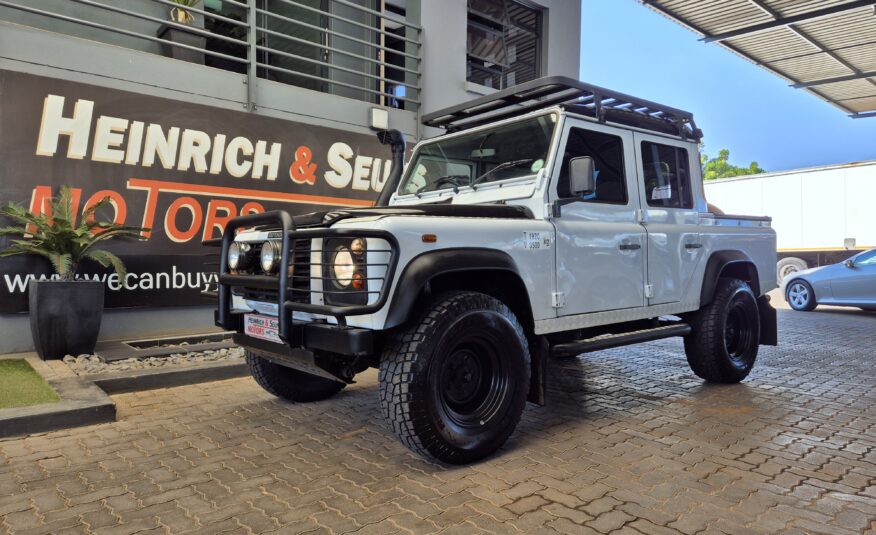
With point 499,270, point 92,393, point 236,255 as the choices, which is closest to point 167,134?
point 92,393

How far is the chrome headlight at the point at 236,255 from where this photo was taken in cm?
366

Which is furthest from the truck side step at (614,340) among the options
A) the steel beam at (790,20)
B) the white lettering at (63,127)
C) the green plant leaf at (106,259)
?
the steel beam at (790,20)

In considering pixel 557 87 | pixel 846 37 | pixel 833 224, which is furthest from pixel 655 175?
pixel 833 224

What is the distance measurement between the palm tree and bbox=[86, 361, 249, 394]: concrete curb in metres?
1.33

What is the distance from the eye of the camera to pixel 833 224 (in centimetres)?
A: 1573

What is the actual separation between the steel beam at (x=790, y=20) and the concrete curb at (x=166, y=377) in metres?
11.2

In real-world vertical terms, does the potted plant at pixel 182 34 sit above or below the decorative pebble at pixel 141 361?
above

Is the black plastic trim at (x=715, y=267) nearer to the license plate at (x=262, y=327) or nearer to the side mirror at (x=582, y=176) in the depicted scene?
the side mirror at (x=582, y=176)

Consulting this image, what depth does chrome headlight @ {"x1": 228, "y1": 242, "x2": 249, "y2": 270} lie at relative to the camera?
3664 millimetres

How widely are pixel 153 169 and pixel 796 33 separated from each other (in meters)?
12.1

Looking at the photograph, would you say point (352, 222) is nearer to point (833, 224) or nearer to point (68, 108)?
point (68, 108)

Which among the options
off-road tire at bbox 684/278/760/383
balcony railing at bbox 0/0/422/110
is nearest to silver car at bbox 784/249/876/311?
off-road tire at bbox 684/278/760/383

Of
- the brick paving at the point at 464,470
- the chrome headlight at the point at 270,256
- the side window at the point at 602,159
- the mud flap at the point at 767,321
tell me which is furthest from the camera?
the mud flap at the point at 767,321

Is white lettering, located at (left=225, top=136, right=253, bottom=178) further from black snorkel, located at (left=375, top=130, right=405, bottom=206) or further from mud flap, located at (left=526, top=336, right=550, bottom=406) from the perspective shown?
mud flap, located at (left=526, top=336, right=550, bottom=406)
